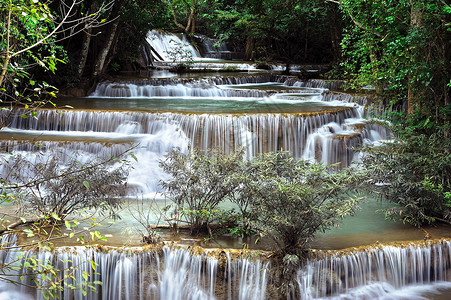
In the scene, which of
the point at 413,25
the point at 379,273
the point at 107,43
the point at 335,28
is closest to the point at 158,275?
the point at 379,273

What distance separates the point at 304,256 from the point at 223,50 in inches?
999

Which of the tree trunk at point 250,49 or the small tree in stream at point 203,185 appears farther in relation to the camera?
the tree trunk at point 250,49

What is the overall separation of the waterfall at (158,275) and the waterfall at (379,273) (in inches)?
29.6

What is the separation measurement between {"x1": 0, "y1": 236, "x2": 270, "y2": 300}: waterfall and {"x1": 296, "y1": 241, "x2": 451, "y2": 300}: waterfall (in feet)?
2.47

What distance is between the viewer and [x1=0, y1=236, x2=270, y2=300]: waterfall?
6461 millimetres

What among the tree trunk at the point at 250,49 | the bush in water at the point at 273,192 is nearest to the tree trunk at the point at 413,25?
the bush in water at the point at 273,192

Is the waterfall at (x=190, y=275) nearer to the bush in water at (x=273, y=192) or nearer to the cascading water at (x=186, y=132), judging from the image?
the bush in water at (x=273, y=192)

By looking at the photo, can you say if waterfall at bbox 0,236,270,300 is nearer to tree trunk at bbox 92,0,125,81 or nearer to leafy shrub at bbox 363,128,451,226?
leafy shrub at bbox 363,128,451,226

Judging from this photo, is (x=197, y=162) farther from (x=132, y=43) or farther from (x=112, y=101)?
(x=132, y=43)

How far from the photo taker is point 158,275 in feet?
21.6

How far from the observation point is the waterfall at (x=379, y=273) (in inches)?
258

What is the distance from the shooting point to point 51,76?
16.4m

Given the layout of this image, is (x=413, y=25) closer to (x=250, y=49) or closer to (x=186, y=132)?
(x=186, y=132)

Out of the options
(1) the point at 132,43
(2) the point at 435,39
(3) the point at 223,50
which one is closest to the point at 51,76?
(1) the point at 132,43
